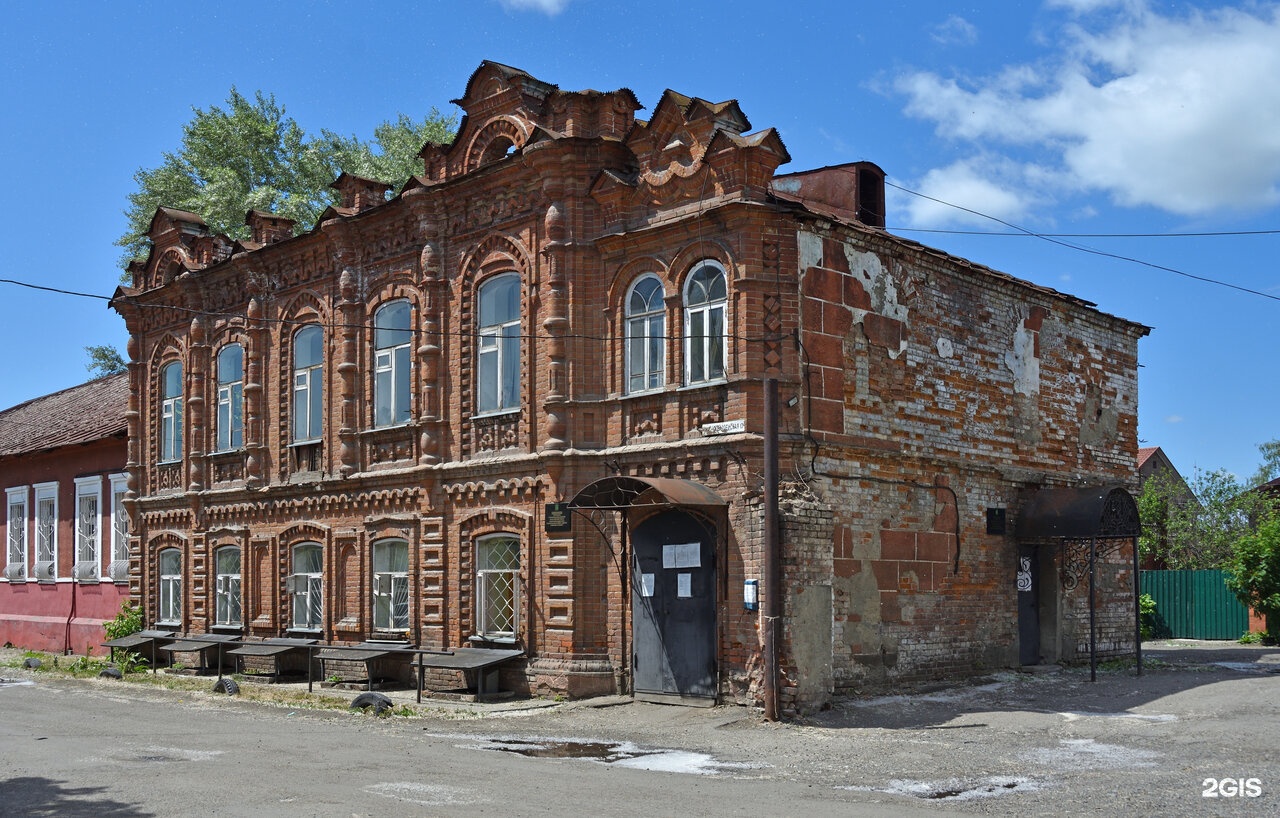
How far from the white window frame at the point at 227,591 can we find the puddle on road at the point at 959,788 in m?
15.6

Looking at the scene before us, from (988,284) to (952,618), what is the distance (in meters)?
4.90

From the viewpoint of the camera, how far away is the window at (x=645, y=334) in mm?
16281

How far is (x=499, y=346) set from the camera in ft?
59.5

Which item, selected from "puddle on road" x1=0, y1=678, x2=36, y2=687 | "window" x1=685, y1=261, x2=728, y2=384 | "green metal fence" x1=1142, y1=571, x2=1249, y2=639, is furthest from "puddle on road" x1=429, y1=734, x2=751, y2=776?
"green metal fence" x1=1142, y1=571, x2=1249, y2=639

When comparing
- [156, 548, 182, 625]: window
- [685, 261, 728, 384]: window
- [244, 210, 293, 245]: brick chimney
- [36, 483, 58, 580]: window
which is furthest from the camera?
[36, 483, 58, 580]: window

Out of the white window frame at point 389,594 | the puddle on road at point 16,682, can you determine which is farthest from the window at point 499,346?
the puddle on road at point 16,682

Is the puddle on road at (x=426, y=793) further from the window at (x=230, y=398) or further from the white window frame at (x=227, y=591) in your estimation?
the window at (x=230, y=398)

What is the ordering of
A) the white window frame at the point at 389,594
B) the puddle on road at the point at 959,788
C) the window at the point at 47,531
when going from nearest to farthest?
the puddle on road at the point at 959,788, the white window frame at the point at 389,594, the window at the point at 47,531

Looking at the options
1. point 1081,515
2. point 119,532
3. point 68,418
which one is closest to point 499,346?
point 1081,515

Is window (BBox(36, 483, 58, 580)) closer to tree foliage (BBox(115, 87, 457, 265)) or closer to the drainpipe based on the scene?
tree foliage (BBox(115, 87, 457, 265))

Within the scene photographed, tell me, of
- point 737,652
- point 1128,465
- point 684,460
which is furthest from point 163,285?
point 1128,465

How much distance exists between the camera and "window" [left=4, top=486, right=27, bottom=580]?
1184 inches

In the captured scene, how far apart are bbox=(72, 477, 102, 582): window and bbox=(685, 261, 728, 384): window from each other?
57.0 feet

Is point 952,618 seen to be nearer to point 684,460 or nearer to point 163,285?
point 684,460
